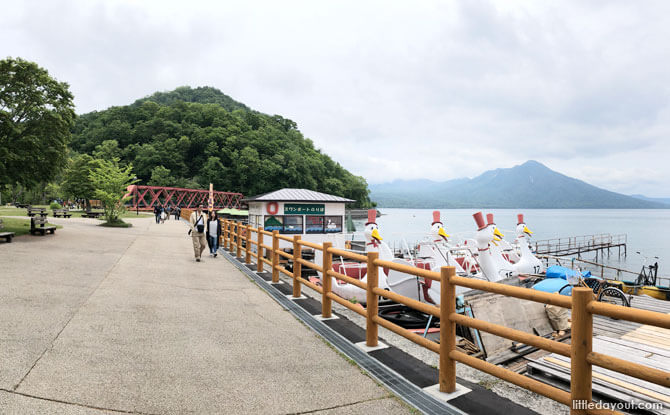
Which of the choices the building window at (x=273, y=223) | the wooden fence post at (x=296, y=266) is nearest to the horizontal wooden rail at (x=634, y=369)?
the wooden fence post at (x=296, y=266)

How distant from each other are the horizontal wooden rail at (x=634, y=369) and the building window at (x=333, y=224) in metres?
22.9

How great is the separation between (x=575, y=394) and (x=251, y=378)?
2637mm

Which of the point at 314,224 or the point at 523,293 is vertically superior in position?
the point at 523,293

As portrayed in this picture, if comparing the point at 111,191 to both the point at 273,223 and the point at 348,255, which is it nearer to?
the point at 273,223

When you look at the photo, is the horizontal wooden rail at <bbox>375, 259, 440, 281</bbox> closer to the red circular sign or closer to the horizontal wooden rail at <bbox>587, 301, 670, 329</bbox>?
the horizontal wooden rail at <bbox>587, 301, 670, 329</bbox>

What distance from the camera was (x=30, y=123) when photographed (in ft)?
47.1

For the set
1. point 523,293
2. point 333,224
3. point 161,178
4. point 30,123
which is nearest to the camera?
point 523,293

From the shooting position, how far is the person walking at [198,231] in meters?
11.5

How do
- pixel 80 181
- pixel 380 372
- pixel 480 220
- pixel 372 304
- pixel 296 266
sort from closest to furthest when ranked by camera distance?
pixel 380 372 → pixel 372 304 → pixel 296 266 → pixel 480 220 → pixel 80 181

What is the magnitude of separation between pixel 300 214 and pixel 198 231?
42.2 ft

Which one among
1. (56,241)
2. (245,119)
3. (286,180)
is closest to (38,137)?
(56,241)

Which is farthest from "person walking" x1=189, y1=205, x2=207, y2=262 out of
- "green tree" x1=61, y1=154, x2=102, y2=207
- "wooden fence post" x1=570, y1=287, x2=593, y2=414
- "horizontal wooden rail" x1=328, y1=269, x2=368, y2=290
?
"green tree" x1=61, y1=154, x2=102, y2=207

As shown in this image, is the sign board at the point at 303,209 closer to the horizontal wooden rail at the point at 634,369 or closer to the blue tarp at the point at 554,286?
the blue tarp at the point at 554,286

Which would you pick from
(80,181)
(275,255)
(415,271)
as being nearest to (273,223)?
(275,255)
